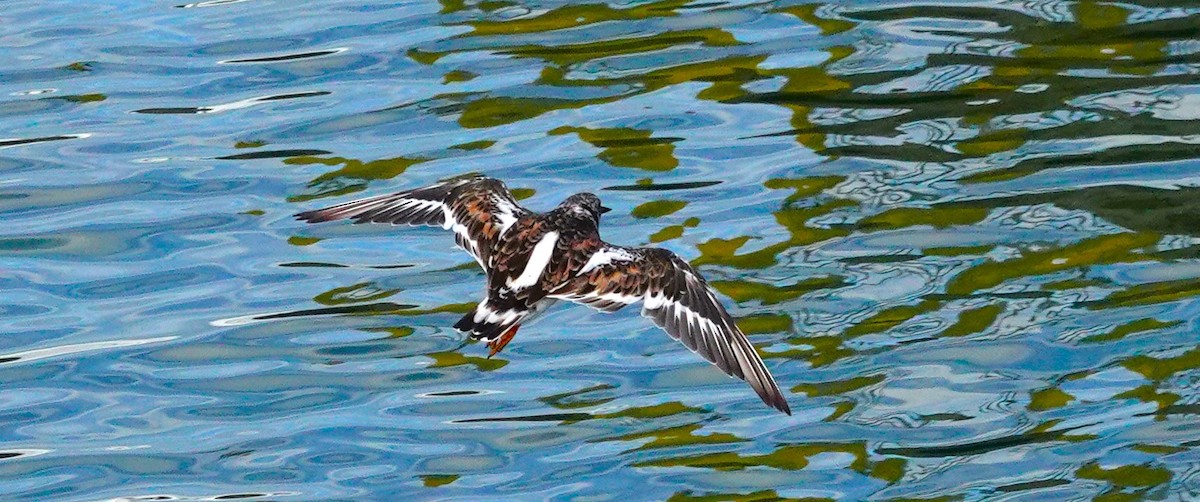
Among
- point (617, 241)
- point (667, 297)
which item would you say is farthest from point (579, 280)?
point (617, 241)

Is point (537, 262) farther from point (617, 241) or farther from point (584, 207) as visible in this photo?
point (617, 241)

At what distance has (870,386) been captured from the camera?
1002 centimetres

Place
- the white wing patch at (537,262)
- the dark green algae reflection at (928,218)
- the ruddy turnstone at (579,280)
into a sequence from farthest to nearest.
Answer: the dark green algae reflection at (928,218) → the white wing patch at (537,262) → the ruddy turnstone at (579,280)

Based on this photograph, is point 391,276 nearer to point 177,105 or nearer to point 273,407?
point 273,407

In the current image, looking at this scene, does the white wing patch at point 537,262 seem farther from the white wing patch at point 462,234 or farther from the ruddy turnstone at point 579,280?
the white wing patch at point 462,234

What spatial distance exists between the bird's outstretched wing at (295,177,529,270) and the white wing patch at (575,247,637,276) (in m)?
0.57

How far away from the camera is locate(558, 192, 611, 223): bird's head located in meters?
9.77

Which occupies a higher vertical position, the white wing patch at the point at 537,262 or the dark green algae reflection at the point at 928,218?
the white wing patch at the point at 537,262

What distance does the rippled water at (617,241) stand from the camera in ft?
31.8

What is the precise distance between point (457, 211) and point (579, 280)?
125cm

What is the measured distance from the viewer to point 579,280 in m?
9.05

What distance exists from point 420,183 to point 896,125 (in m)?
3.09

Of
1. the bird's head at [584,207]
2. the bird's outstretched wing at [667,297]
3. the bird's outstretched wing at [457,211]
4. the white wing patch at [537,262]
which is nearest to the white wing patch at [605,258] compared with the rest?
the bird's outstretched wing at [667,297]

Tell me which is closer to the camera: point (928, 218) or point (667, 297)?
point (667, 297)
